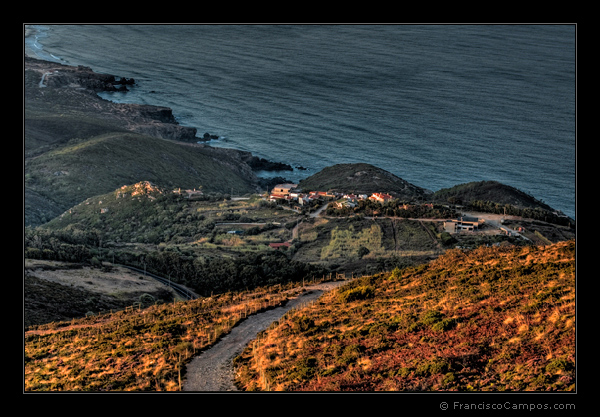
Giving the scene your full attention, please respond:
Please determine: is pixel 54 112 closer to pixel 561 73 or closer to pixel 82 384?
pixel 561 73

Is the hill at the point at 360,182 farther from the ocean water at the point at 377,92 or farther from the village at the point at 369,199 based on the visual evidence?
the ocean water at the point at 377,92

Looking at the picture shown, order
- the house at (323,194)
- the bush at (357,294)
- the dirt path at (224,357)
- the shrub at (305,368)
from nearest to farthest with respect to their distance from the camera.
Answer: the shrub at (305,368), the dirt path at (224,357), the bush at (357,294), the house at (323,194)

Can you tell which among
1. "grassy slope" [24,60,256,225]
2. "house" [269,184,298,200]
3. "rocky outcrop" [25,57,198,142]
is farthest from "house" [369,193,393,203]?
"rocky outcrop" [25,57,198,142]

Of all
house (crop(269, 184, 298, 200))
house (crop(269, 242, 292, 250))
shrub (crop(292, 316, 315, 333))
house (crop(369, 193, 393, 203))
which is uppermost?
shrub (crop(292, 316, 315, 333))

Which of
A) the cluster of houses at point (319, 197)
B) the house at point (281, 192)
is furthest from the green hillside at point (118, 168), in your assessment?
the cluster of houses at point (319, 197)

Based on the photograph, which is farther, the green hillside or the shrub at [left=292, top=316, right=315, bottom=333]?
the green hillside

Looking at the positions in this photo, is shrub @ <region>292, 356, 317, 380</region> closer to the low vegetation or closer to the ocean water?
the low vegetation
